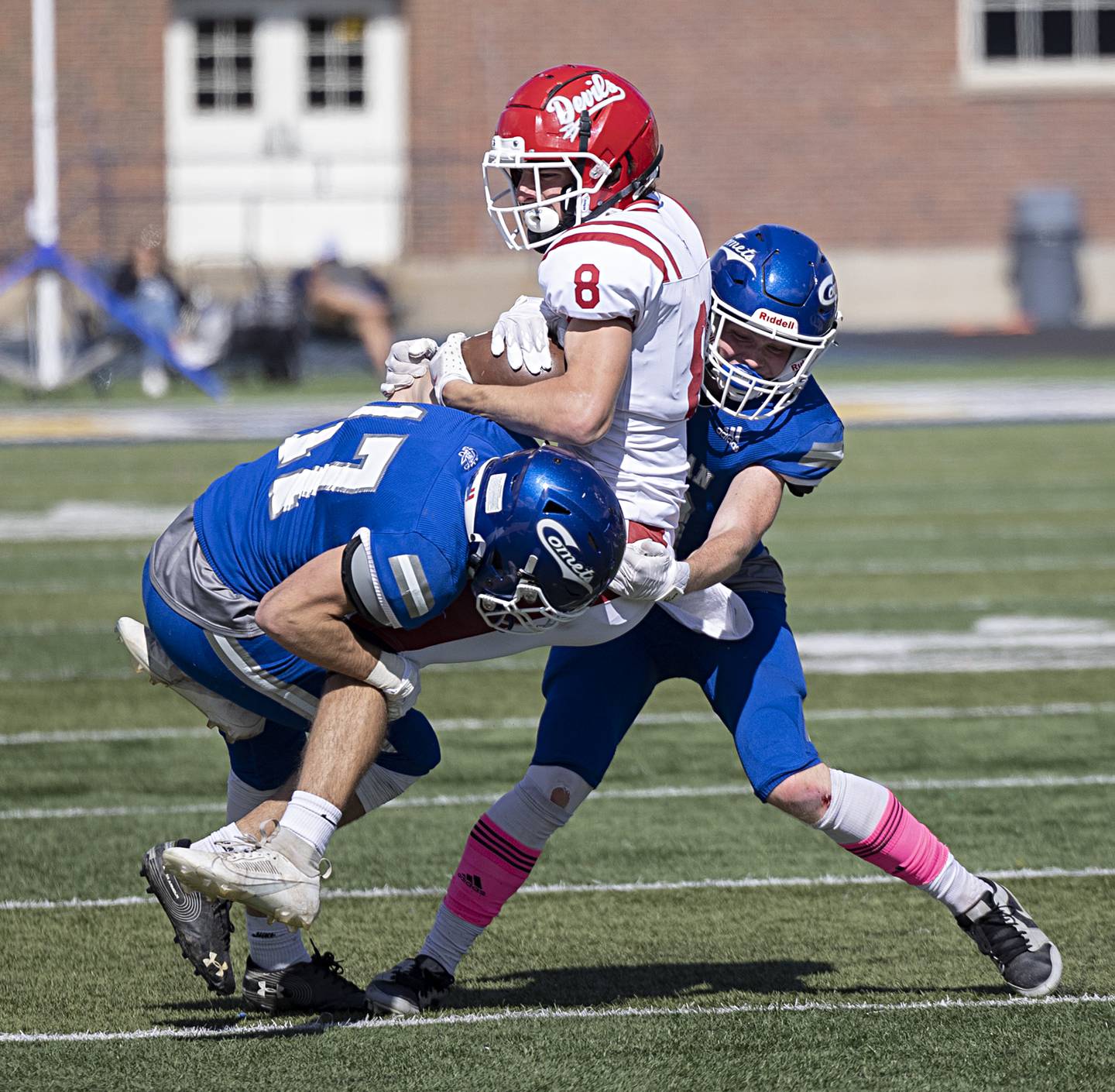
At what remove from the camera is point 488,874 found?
412 centimetres

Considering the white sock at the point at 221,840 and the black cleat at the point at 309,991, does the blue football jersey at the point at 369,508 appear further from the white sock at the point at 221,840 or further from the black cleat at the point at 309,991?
the black cleat at the point at 309,991

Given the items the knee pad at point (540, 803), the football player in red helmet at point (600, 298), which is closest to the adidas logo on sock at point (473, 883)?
the knee pad at point (540, 803)

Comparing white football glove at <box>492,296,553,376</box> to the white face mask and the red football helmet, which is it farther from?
the white face mask

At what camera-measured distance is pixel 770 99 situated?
2441cm

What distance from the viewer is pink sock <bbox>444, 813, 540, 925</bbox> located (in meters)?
4.13

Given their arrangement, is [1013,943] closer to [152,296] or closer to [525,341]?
[525,341]

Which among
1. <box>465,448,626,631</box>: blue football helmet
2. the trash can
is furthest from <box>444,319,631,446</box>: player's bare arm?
the trash can

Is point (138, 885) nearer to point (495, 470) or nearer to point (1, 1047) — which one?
point (1, 1047)

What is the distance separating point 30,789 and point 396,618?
9.68 feet

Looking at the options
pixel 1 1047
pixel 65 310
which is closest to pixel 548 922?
pixel 1 1047

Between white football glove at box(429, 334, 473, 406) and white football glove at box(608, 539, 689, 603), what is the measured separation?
0.46 meters

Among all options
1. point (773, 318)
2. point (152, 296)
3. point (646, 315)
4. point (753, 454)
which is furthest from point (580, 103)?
point (152, 296)

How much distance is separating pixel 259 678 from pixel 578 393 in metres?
0.78

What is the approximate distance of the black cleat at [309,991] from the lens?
4.05m
